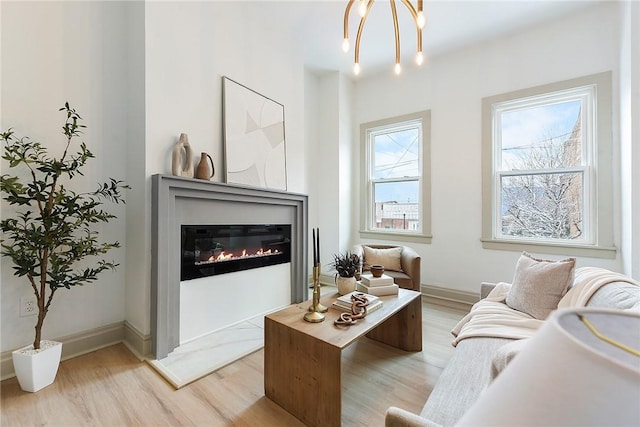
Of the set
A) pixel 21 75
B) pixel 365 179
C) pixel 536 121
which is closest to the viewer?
pixel 21 75

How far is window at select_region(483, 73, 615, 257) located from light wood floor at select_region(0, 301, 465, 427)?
1.91 metres

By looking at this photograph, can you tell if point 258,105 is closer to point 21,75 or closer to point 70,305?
point 21,75

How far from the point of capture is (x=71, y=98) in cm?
203

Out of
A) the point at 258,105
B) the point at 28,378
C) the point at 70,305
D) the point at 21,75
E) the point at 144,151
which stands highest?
the point at 258,105

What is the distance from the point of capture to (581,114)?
280 cm

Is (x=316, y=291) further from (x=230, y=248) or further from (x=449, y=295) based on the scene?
(x=449, y=295)

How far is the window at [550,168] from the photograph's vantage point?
264 centimetres

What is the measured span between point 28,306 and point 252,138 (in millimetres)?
2111

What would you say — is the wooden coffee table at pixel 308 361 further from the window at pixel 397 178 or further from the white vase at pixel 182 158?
the window at pixel 397 178

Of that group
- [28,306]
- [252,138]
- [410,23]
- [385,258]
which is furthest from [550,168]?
[28,306]

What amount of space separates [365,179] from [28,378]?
12.7 ft

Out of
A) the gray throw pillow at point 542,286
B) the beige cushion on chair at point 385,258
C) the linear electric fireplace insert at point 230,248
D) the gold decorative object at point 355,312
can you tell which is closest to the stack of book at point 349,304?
the gold decorative object at point 355,312

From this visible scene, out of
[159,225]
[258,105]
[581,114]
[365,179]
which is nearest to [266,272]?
[159,225]

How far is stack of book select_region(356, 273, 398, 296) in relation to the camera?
205 cm
